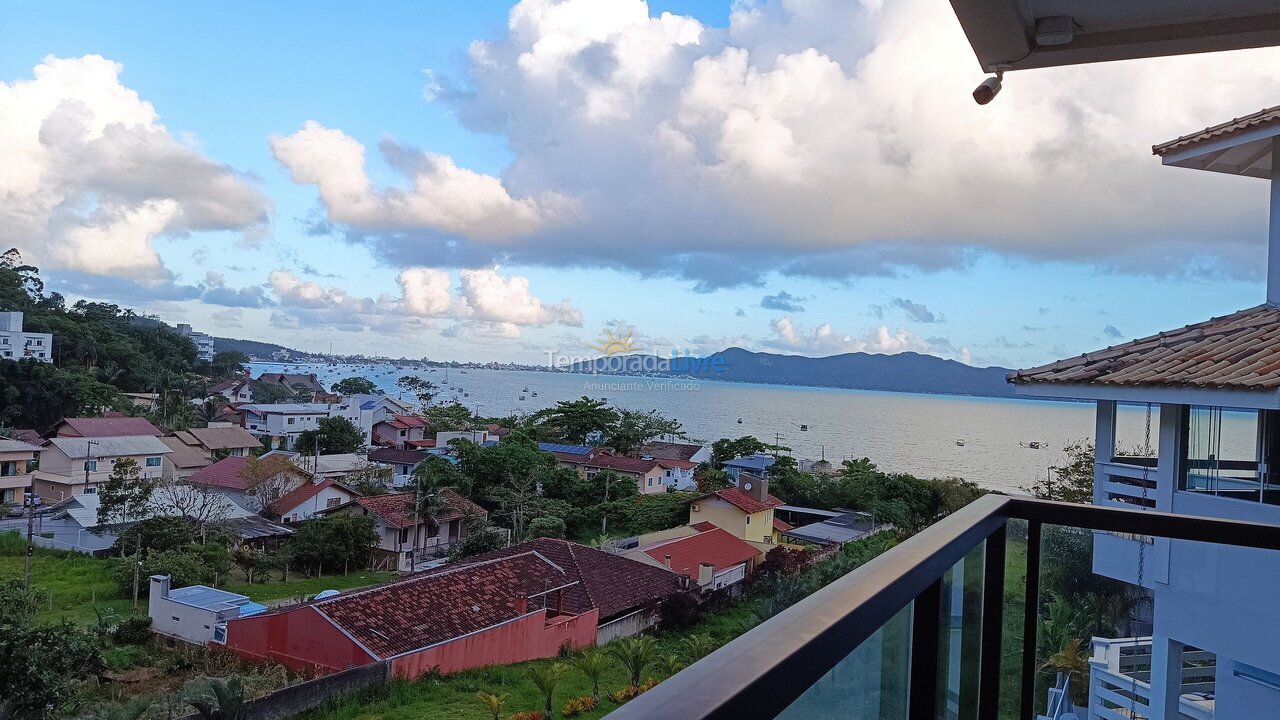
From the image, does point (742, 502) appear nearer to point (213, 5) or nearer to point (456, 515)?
point (456, 515)

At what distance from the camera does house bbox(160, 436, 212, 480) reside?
84.0 feet

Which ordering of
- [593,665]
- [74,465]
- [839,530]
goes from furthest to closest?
[74,465], [839,530], [593,665]

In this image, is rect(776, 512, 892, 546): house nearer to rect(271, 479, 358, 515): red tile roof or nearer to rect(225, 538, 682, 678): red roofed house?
rect(225, 538, 682, 678): red roofed house

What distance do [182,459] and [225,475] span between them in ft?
14.3

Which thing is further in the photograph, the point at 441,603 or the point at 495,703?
the point at 441,603

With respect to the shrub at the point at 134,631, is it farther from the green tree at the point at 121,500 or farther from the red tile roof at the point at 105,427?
the red tile roof at the point at 105,427

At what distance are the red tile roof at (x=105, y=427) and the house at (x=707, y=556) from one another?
1886 centimetres

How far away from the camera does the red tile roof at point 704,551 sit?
16.4 m

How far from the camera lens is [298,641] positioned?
11820mm

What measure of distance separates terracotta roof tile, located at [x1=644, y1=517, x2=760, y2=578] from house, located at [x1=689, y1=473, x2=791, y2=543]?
117cm

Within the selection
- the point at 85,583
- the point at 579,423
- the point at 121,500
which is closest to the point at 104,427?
the point at 121,500

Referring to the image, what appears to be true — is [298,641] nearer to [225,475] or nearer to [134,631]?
[134,631]

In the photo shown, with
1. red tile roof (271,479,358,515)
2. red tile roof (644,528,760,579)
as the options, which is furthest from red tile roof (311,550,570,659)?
red tile roof (271,479,358,515)

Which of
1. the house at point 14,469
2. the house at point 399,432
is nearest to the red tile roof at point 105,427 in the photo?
the house at point 14,469
